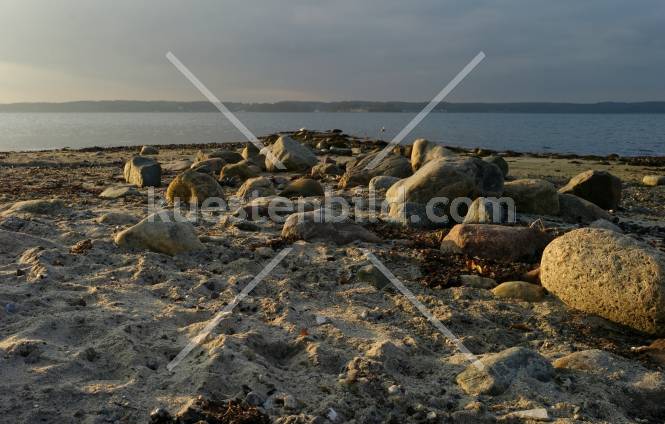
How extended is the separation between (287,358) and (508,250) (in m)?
3.25

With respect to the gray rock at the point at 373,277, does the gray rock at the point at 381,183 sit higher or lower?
higher

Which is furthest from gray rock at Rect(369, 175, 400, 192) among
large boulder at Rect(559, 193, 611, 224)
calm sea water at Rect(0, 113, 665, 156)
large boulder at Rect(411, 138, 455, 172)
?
calm sea water at Rect(0, 113, 665, 156)

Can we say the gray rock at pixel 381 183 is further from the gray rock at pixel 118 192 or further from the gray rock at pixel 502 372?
the gray rock at pixel 502 372

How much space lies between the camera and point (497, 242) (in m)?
6.18

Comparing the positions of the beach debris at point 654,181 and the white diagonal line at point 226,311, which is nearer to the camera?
the white diagonal line at point 226,311

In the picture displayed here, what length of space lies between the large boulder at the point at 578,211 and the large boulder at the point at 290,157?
748 centimetres

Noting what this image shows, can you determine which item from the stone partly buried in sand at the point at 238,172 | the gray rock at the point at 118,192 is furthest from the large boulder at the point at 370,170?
the gray rock at the point at 118,192

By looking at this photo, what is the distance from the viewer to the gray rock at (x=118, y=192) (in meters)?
10.0

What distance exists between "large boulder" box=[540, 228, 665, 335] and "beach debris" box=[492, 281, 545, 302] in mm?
115

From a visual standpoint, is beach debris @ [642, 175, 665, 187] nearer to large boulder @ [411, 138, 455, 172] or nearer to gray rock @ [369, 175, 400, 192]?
large boulder @ [411, 138, 455, 172]

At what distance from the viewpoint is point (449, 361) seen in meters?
3.82

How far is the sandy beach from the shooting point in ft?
10.4

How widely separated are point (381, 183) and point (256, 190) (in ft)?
8.13

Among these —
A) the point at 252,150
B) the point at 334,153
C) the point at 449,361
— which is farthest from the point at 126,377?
the point at 334,153
